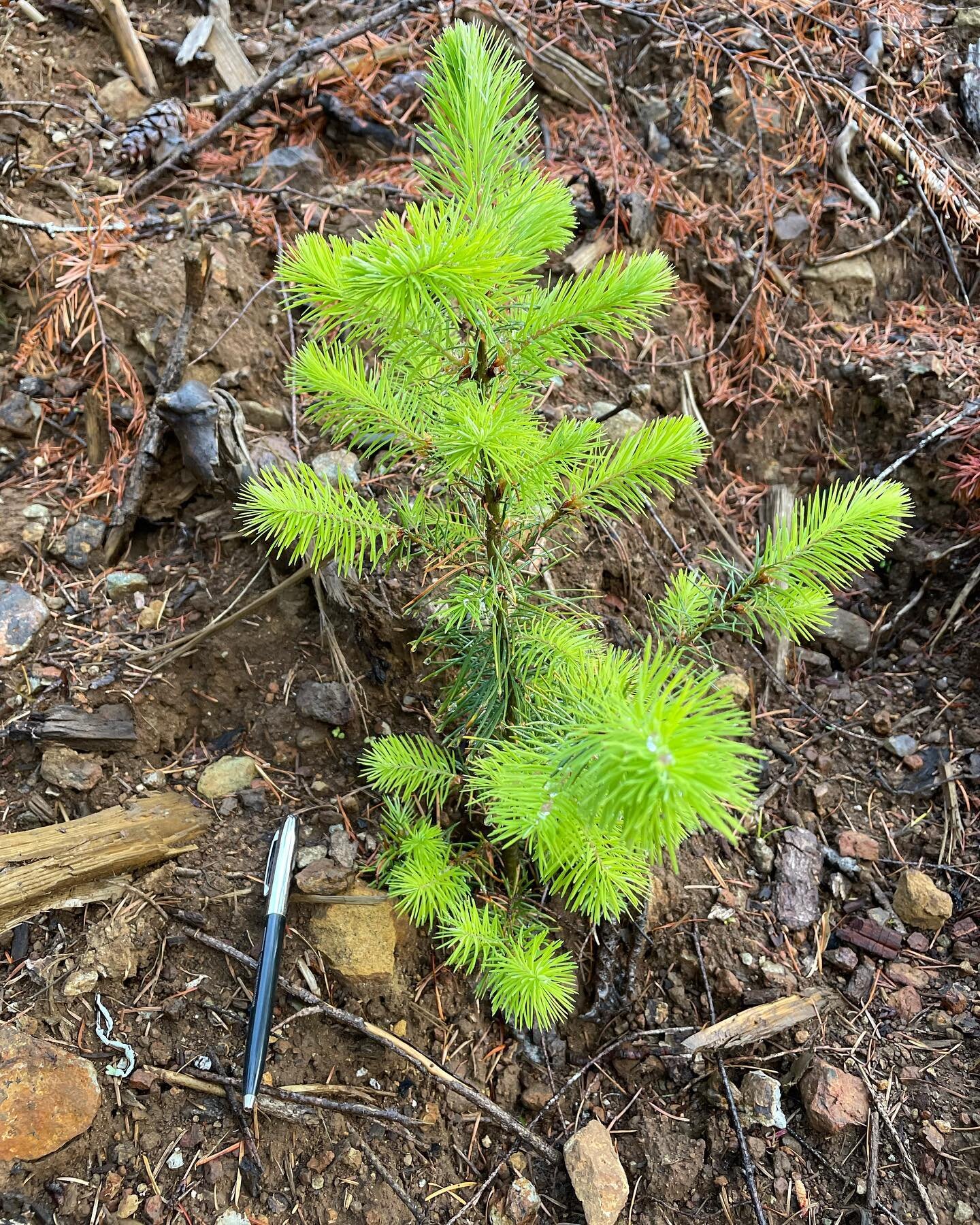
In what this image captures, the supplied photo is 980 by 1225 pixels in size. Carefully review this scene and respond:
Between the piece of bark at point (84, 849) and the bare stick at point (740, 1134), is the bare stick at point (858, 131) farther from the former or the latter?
the piece of bark at point (84, 849)

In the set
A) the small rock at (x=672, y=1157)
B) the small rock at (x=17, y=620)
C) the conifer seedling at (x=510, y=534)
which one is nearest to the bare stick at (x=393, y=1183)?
the conifer seedling at (x=510, y=534)

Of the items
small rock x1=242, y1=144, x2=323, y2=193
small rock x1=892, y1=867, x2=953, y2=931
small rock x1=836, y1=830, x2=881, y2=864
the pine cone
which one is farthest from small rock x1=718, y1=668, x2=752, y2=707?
the pine cone

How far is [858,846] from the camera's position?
8.50 ft

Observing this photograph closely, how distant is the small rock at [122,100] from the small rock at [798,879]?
366 centimetres

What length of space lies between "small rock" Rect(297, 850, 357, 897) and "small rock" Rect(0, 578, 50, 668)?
1.09m

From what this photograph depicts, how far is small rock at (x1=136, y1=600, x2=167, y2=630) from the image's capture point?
2.56 metres

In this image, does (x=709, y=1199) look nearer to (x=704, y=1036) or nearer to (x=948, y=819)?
(x=704, y=1036)

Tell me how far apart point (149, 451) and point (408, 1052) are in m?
1.95

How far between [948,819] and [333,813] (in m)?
1.92

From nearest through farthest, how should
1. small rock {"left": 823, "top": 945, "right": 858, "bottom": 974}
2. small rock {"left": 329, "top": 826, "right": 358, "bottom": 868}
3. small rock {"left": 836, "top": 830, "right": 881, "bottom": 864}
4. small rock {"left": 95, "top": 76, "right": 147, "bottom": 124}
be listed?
small rock {"left": 329, "top": 826, "right": 358, "bottom": 868}, small rock {"left": 823, "top": 945, "right": 858, "bottom": 974}, small rock {"left": 836, "top": 830, "right": 881, "bottom": 864}, small rock {"left": 95, "top": 76, "right": 147, "bottom": 124}

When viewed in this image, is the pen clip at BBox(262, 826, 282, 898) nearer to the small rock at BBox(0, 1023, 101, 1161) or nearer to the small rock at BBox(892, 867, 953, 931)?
the small rock at BBox(0, 1023, 101, 1161)

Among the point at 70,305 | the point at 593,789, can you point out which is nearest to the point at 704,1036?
the point at 593,789

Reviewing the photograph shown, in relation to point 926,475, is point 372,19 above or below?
above

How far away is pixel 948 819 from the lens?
262cm
